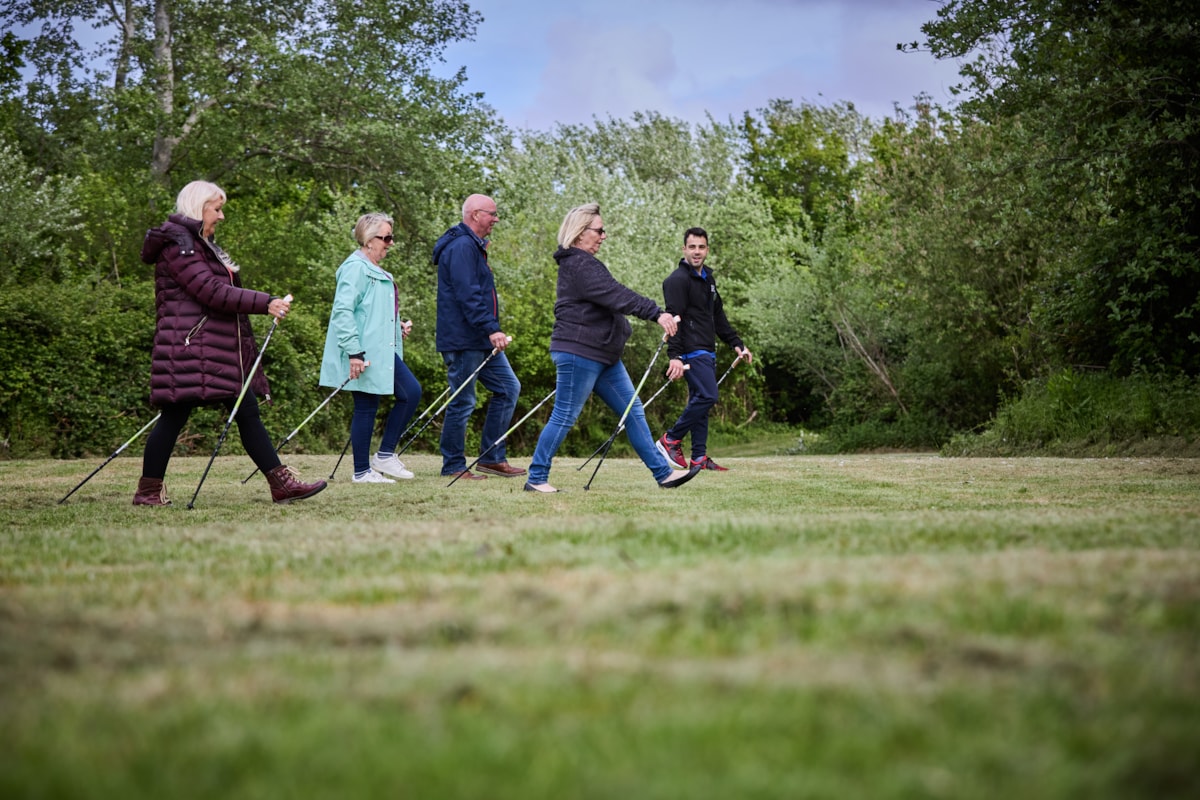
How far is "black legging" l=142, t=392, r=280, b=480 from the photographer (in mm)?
8641

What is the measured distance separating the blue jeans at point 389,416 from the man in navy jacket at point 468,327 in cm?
38

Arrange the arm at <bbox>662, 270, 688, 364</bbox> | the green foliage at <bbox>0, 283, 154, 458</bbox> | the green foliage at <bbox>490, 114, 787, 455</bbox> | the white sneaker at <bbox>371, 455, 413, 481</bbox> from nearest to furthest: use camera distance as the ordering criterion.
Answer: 1. the white sneaker at <bbox>371, 455, 413, 481</bbox>
2. the arm at <bbox>662, 270, 688, 364</bbox>
3. the green foliage at <bbox>0, 283, 154, 458</bbox>
4. the green foliage at <bbox>490, 114, 787, 455</bbox>

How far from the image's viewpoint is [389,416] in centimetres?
1148

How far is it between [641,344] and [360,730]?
27853mm

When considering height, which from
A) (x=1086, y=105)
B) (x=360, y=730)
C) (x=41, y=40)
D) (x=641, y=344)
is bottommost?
(x=360, y=730)

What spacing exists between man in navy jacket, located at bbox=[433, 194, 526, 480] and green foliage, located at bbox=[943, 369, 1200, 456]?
7.85 metres

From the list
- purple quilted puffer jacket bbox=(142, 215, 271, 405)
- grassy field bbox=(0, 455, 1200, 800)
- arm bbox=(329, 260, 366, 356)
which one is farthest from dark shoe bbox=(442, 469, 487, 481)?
grassy field bbox=(0, 455, 1200, 800)

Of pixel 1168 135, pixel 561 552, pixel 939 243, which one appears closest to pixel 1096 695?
pixel 561 552

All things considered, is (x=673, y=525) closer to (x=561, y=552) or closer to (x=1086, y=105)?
(x=561, y=552)

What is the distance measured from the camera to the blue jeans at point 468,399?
11766 millimetres

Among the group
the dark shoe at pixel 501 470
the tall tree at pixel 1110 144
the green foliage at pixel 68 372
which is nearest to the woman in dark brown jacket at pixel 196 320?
the dark shoe at pixel 501 470

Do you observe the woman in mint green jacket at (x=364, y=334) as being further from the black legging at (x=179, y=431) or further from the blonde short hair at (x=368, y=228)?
the black legging at (x=179, y=431)

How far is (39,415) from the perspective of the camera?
16.8 metres

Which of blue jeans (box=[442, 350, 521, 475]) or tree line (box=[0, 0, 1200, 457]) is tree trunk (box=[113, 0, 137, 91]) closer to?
tree line (box=[0, 0, 1200, 457])
